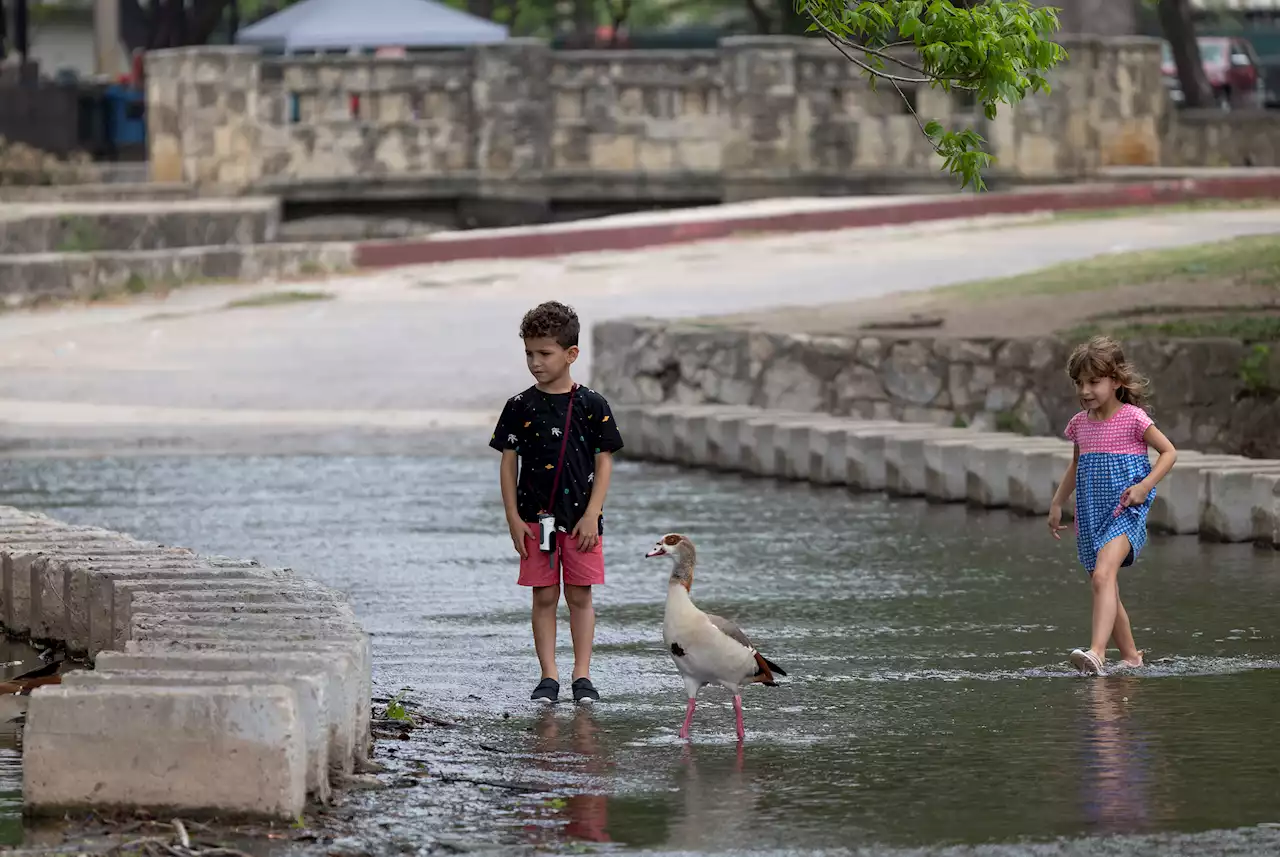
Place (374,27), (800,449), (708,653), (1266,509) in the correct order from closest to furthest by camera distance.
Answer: (708,653), (1266,509), (800,449), (374,27)

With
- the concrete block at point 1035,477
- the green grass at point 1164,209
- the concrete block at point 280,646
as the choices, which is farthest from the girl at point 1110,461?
the green grass at point 1164,209

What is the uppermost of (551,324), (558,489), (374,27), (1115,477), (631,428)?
(374,27)

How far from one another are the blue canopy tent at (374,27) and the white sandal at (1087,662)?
3283 centimetres

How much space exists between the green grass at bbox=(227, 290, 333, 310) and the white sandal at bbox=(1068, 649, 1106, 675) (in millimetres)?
17858

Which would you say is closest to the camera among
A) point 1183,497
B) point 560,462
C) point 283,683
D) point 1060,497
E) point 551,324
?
point 283,683

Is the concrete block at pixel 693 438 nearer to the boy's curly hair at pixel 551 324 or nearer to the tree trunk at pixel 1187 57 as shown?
the boy's curly hair at pixel 551 324

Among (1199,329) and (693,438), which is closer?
(693,438)

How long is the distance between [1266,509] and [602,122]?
24326 mm

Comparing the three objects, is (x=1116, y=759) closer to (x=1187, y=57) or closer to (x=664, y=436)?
(x=664, y=436)

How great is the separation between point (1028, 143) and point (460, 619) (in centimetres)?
2499

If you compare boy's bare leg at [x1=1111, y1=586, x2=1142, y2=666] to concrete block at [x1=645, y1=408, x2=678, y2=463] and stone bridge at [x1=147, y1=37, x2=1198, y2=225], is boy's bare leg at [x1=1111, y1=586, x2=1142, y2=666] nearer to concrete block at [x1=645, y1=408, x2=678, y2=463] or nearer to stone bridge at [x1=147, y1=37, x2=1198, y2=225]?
concrete block at [x1=645, y1=408, x2=678, y2=463]

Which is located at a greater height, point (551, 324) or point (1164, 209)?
point (1164, 209)

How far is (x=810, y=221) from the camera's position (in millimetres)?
30594

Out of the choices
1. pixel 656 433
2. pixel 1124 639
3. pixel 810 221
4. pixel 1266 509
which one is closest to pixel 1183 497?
pixel 1266 509
